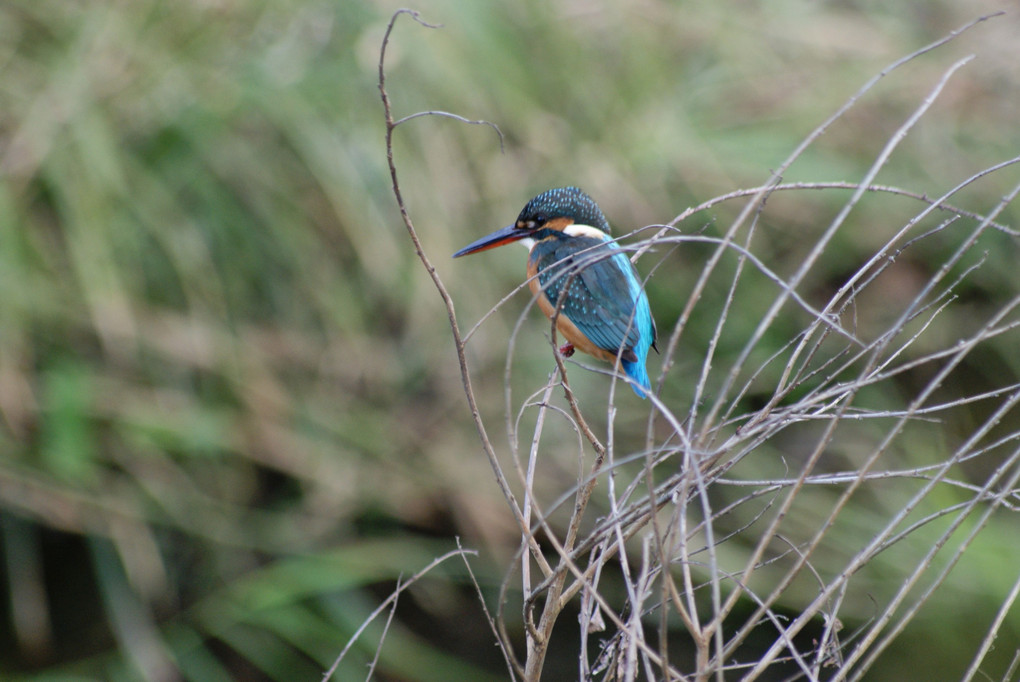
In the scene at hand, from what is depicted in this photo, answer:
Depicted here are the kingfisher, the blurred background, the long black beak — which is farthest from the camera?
the blurred background

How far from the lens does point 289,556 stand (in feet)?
8.87

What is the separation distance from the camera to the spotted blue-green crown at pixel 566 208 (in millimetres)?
1842

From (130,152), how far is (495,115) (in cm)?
105

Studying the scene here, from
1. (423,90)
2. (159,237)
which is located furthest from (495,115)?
(159,237)

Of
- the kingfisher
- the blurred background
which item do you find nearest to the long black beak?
the kingfisher

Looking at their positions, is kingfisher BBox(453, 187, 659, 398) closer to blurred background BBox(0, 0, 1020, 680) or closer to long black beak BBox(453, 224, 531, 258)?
long black beak BBox(453, 224, 531, 258)

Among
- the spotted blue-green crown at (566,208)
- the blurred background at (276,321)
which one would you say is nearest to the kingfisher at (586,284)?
the spotted blue-green crown at (566,208)

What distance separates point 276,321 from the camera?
9.24 ft

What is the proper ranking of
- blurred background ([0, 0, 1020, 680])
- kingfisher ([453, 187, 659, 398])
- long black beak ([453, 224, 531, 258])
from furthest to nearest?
1. blurred background ([0, 0, 1020, 680])
2. long black beak ([453, 224, 531, 258])
3. kingfisher ([453, 187, 659, 398])

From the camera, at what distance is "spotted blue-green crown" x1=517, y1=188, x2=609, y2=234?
184cm

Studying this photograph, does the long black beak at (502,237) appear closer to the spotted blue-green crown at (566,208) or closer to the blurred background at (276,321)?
the spotted blue-green crown at (566,208)

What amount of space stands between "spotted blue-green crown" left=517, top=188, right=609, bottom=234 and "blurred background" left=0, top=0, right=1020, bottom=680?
2.82ft

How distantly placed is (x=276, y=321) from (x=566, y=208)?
1.28m

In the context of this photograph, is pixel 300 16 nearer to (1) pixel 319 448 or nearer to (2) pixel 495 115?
(2) pixel 495 115
